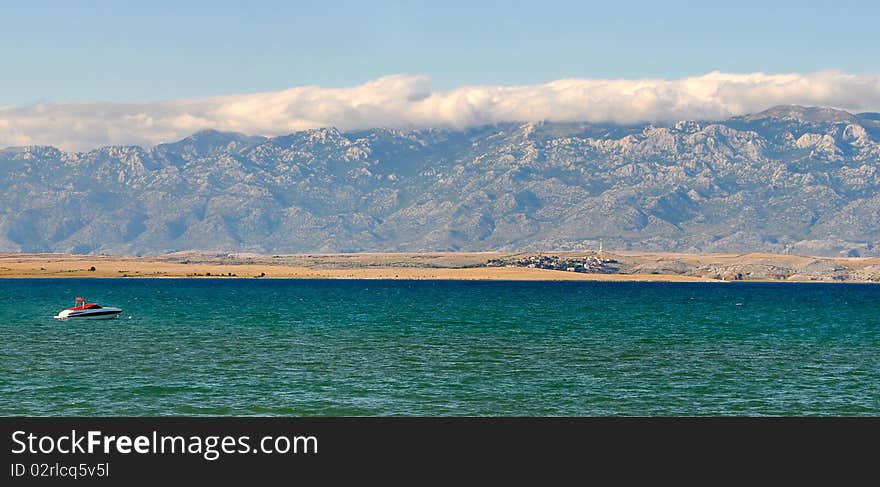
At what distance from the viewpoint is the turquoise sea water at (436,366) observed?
58656 mm

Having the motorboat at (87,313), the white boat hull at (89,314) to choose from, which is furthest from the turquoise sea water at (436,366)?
the motorboat at (87,313)

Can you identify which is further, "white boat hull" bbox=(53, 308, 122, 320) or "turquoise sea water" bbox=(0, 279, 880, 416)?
"white boat hull" bbox=(53, 308, 122, 320)

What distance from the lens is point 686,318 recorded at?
149 m

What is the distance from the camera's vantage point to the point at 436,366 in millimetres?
77125

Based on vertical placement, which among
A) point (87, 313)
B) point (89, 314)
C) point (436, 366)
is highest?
point (436, 366)

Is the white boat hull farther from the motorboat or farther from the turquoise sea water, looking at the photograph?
the turquoise sea water

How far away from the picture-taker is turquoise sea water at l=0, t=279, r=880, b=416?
58.7 metres

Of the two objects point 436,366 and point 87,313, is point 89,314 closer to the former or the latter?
point 87,313

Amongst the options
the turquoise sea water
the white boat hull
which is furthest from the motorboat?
the turquoise sea water

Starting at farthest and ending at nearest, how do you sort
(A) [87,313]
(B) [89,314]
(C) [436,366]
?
1. (B) [89,314]
2. (A) [87,313]
3. (C) [436,366]

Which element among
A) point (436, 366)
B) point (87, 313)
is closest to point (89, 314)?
point (87, 313)

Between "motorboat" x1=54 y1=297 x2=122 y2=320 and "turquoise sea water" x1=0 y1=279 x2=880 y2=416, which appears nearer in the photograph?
"turquoise sea water" x1=0 y1=279 x2=880 y2=416
